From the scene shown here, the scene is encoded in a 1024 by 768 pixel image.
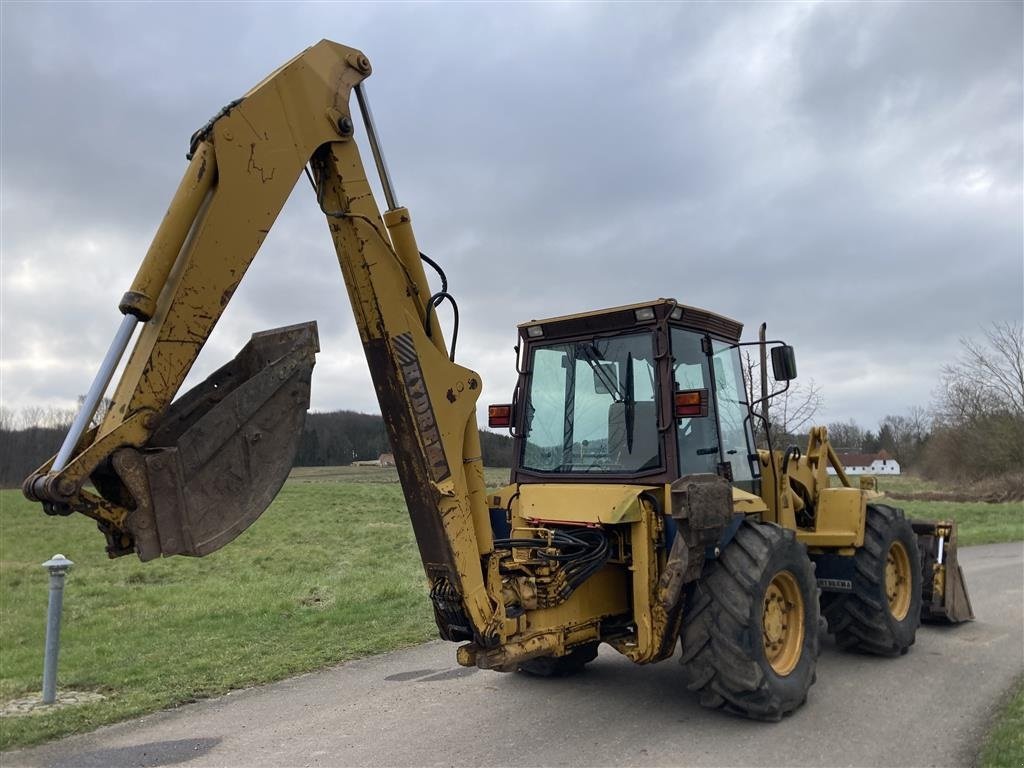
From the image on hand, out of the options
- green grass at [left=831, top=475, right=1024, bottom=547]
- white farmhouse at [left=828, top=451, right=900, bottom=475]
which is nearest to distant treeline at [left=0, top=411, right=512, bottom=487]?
green grass at [left=831, top=475, right=1024, bottom=547]

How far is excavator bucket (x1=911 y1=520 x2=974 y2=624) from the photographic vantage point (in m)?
7.91

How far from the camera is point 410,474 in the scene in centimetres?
420

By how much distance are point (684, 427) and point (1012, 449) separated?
125 feet

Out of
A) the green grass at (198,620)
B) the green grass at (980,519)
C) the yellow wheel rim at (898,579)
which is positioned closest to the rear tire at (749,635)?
the yellow wheel rim at (898,579)

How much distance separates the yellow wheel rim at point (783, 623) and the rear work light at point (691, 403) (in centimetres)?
125

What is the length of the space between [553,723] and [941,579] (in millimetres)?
4844

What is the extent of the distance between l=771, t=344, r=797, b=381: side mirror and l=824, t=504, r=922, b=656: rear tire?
1.85m

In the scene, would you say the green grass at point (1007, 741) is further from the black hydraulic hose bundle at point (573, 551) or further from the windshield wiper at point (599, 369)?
the windshield wiper at point (599, 369)

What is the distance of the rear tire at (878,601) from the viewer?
21.9 ft

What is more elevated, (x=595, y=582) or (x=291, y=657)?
(x=595, y=582)

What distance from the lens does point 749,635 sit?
16.3ft

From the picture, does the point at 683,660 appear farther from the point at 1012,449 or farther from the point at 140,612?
the point at 1012,449

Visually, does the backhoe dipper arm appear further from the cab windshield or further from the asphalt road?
the cab windshield

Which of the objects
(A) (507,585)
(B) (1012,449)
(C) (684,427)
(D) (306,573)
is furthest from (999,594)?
(B) (1012,449)
